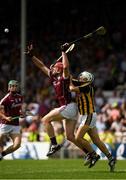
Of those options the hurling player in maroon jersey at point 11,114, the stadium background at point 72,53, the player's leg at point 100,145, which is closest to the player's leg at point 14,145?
the hurling player in maroon jersey at point 11,114

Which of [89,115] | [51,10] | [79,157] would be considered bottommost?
[79,157]

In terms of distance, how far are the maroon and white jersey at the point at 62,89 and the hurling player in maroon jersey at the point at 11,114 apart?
7.14 ft

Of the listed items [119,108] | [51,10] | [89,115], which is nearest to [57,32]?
[51,10]

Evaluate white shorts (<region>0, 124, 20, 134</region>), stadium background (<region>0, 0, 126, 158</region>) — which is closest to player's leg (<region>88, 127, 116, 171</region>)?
white shorts (<region>0, 124, 20, 134</region>)

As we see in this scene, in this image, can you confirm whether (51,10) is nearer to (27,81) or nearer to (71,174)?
(27,81)

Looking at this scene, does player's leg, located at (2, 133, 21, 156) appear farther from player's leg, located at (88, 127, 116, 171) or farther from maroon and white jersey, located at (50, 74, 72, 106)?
player's leg, located at (88, 127, 116, 171)

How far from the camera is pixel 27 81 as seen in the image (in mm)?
35125

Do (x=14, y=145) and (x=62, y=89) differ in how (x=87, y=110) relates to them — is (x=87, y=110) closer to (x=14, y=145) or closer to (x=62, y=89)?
(x=62, y=89)

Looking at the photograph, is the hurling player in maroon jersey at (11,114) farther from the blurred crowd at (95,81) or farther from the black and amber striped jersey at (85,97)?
the blurred crowd at (95,81)

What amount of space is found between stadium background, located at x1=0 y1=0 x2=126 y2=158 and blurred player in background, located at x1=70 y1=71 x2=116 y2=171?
26.2 feet

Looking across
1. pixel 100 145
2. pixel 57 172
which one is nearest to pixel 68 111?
pixel 100 145

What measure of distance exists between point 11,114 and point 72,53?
9.71 metres

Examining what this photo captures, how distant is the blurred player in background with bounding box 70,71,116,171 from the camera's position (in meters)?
19.6

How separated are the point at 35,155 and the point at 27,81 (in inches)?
262
